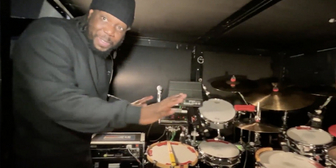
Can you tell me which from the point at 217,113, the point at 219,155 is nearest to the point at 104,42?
the point at 219,155

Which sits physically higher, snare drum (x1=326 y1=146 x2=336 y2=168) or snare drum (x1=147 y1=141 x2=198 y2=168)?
snare drum (x1=326 y1=146 x2=336 y2=168)

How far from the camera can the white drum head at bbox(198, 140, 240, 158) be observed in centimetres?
142

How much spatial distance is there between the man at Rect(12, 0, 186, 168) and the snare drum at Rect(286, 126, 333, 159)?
4.06ft

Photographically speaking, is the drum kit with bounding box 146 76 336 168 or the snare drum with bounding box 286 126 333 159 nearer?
the drum kit with bounding box 146 76 336 168

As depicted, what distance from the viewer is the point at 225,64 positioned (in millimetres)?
2002

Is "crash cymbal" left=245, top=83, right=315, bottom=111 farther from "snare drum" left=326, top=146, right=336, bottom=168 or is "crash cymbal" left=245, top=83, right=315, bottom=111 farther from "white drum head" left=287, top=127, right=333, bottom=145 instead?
"snare drum" left=326, top=146, right=336, bottom=168

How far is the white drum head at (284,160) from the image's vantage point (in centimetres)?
126

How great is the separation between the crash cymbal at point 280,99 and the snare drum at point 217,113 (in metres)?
0.26

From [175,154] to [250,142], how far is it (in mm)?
919

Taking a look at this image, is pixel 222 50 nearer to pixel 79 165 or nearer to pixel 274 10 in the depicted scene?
pixel 274 10

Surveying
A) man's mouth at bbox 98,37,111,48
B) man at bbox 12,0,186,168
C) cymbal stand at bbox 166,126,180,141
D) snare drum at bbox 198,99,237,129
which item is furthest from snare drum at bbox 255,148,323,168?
man's mouth at bbox 98,37,111,48

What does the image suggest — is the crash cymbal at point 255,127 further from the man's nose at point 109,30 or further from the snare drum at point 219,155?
the man's nose at point 109,30

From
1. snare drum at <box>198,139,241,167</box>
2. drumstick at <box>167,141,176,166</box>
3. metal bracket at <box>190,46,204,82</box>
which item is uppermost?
metal bracket at <box>190,46,204,82</box>

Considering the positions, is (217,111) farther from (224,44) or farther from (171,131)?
(224,44)
